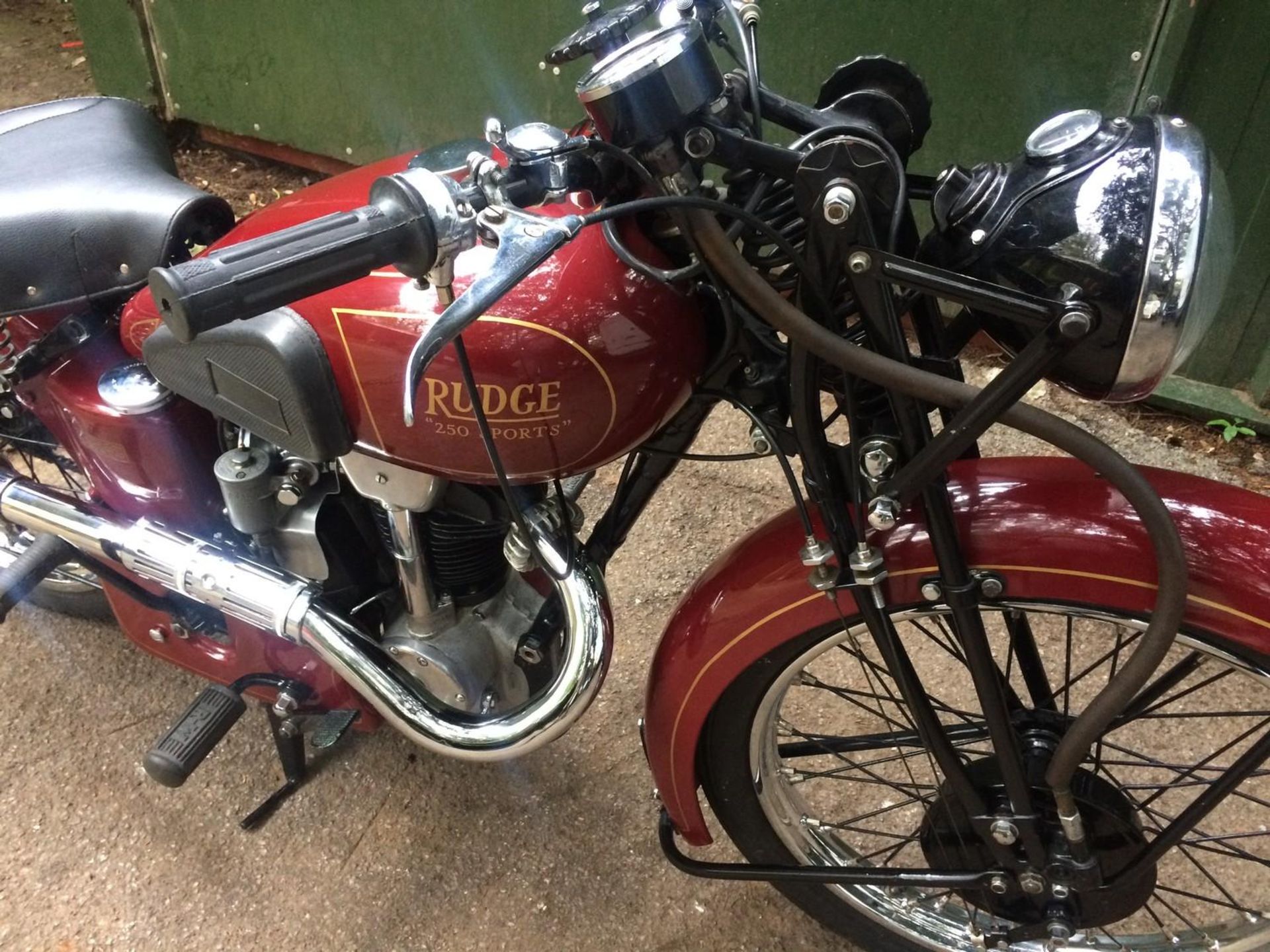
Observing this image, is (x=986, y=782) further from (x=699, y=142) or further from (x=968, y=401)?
(x=699, y=142)

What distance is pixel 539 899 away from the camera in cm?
162

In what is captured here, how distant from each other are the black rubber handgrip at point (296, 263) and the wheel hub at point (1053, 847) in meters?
0.88

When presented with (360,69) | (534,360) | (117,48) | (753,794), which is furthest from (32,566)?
(117,48)

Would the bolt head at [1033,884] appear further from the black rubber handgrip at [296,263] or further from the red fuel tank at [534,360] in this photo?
the black rubber handgrip at [296,263]

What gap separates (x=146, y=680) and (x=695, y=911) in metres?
1.15

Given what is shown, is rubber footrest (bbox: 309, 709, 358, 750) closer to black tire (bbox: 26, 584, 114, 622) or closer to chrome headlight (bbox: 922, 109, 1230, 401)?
black tire (bbox: 26, 584, 114, 622)

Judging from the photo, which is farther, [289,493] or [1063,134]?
[289,493]

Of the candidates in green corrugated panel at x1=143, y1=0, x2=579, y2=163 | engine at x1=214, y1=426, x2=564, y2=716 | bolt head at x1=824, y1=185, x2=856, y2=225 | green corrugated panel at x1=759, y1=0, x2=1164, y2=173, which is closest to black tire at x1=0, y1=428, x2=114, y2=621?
engine at x1=214, y1=426, x2=564, y2=716

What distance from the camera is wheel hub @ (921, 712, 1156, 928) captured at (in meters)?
1.18

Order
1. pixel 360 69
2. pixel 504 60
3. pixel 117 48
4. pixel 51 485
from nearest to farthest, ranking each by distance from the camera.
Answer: pixel 51 485 → pixel 504 60 → pixel 360 69 → pixel 117 48

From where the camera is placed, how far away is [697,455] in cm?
119

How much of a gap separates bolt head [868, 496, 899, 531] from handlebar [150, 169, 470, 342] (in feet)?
1.49

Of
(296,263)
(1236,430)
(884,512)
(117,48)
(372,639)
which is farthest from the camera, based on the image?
(117,48)

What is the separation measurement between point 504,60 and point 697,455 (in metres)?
2.19
